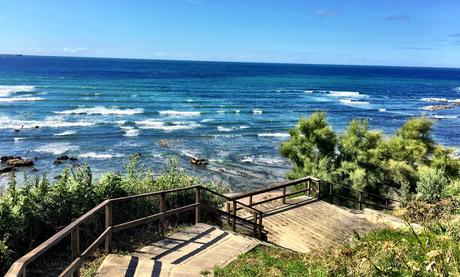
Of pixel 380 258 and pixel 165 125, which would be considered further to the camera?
pixel 165 125

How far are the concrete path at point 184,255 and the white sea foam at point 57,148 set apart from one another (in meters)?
26.3

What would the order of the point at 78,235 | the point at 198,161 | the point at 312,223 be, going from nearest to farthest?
the point at 78,235 < the point at 312,223 < the point at 198,161

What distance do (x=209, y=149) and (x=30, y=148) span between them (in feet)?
47.5

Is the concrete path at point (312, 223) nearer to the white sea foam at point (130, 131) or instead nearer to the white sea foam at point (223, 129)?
the white sea foam at point (130, 131)

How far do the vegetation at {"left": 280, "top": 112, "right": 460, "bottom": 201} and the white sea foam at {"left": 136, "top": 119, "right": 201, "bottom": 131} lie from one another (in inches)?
892

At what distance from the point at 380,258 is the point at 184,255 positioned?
4248 mm

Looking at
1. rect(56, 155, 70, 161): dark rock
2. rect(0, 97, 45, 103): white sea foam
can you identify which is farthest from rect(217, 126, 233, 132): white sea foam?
rect(0, 97, 45, 103): white sea foam

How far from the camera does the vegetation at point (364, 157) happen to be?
2105 centimetres

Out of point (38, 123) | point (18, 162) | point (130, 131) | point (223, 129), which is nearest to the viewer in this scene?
point (18, 162)

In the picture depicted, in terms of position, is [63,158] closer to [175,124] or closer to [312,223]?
[175,124]

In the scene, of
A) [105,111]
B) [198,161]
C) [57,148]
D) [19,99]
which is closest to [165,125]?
[105,111]

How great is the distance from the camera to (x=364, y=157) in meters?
21.2

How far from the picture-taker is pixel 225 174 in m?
29.1

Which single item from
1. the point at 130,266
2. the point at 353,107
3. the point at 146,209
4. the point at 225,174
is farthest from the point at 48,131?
the point at 353,107
